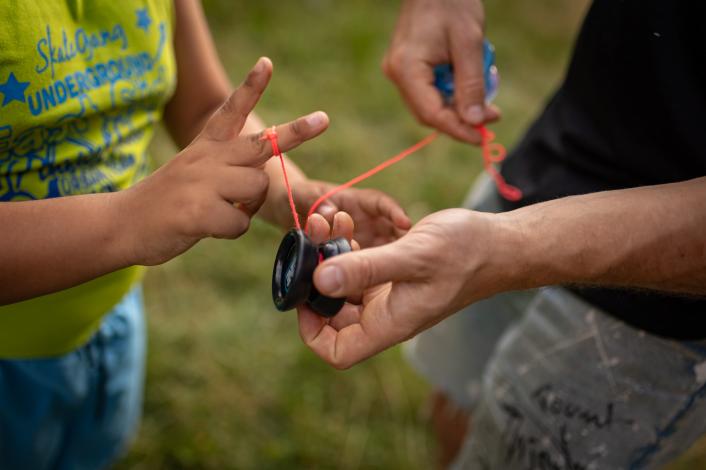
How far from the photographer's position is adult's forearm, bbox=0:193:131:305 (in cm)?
106

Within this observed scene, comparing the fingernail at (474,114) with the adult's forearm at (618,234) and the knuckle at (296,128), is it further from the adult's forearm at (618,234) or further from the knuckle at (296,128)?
the knuckle at (296,128)

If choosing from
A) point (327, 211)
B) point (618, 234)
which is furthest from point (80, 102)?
point (618, 234)

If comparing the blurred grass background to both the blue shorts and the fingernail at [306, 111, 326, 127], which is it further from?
the fingernail at [306, 111, 326, 127]

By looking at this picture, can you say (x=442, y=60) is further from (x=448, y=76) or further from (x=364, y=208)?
(x=364, y=208)

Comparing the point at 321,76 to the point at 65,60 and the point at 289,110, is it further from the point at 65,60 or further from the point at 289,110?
the point at 65,60

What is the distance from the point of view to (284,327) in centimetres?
271

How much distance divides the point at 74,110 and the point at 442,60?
2.76 feet

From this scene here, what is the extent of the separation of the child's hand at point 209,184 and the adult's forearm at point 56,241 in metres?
0.03

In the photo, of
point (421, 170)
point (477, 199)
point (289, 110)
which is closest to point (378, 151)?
point (421, 170)

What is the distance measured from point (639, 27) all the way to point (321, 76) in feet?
9.04

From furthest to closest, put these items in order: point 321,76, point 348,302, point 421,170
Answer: point 321,76 < point 421,170 < point 348,302

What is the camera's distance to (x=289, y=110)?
3.68 metres

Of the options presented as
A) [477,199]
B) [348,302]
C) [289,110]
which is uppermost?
[348,302]

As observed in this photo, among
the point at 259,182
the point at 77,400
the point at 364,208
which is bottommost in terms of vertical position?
the point at 77,400
